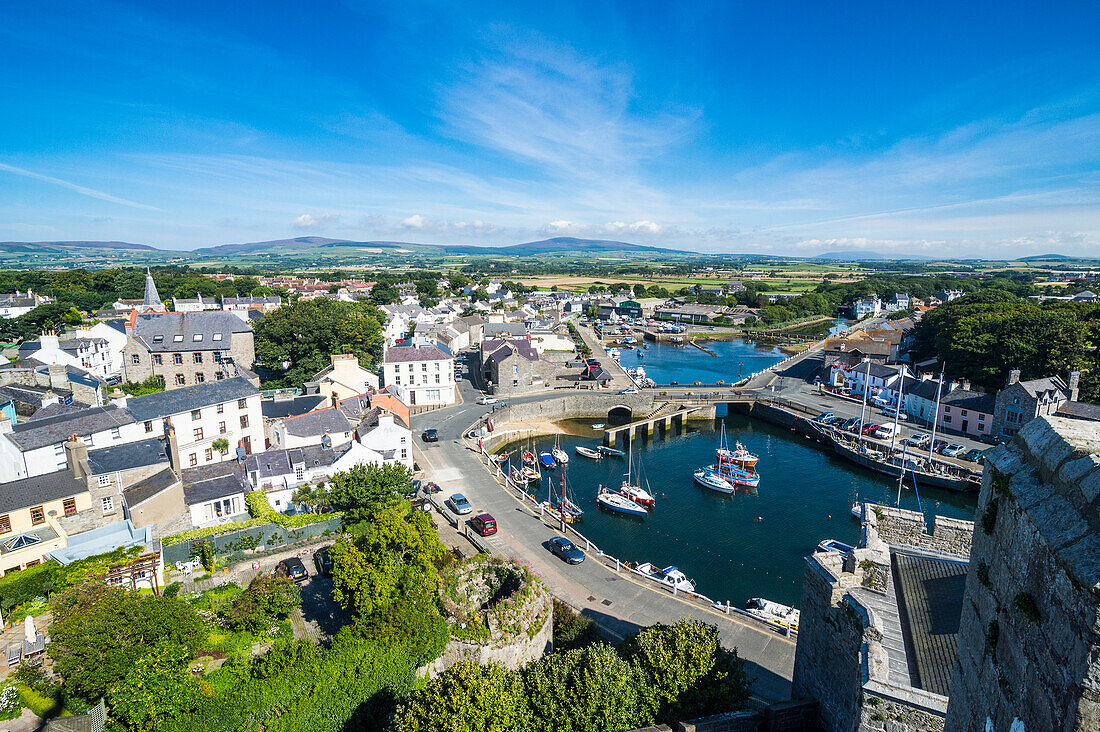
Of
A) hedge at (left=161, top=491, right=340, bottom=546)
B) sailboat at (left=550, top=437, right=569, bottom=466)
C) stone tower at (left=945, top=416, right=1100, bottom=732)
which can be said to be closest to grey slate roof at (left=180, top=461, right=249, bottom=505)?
hedge at (left=161, top=491, right=340, bottom=546)

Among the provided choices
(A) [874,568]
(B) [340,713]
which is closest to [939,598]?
(A) [874,568]

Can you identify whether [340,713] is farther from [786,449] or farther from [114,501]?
[786,449]

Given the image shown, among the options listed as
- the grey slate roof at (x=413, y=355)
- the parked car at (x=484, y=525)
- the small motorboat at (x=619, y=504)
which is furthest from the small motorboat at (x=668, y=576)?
the grey slate roof at (x=413, y=355)

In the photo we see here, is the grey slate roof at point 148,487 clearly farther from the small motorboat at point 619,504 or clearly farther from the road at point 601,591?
the small motorboat at point 619,504

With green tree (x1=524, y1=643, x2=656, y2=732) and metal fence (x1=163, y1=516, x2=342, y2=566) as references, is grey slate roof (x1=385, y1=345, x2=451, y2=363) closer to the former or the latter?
metal fence (x1=163, y1=516, x2=342, y2=566)

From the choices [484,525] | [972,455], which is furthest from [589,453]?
[972,455]
